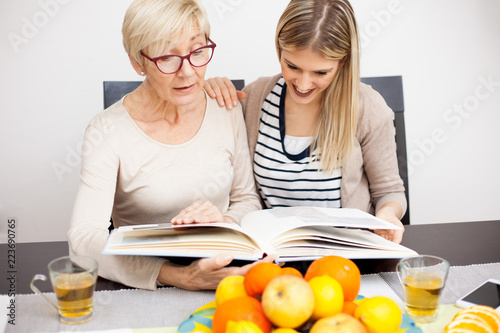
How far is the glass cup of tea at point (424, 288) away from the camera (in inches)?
32.7

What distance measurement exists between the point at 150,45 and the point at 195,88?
16cm

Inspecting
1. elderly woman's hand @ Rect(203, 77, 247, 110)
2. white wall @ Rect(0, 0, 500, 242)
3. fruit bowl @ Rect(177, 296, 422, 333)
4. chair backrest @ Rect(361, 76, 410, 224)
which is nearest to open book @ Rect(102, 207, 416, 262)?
fruit bowl @ Rect(177, 296, 422, 333)

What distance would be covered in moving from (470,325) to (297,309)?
0.90ft

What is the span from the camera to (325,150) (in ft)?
4.85

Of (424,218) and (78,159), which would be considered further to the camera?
(424,218)

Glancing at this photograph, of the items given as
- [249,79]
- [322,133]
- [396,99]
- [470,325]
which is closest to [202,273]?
[470,325]

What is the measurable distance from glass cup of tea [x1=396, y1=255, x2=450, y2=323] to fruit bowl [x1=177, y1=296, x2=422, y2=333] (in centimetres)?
4

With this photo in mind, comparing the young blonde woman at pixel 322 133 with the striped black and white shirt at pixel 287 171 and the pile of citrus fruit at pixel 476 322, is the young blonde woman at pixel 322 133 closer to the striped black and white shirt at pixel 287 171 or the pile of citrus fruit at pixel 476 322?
the striped black and white shirt at pixel 287 171

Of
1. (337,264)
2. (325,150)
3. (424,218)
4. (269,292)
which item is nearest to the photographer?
(269,292)

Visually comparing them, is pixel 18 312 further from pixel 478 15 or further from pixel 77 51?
pixel 478 15

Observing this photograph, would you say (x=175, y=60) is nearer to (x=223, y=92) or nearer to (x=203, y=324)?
(x=223, y=92)

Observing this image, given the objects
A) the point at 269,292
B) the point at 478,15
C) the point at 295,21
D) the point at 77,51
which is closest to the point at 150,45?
the point at 295,21

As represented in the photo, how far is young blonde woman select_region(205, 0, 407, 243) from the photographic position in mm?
1400

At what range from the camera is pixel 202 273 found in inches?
37.3
